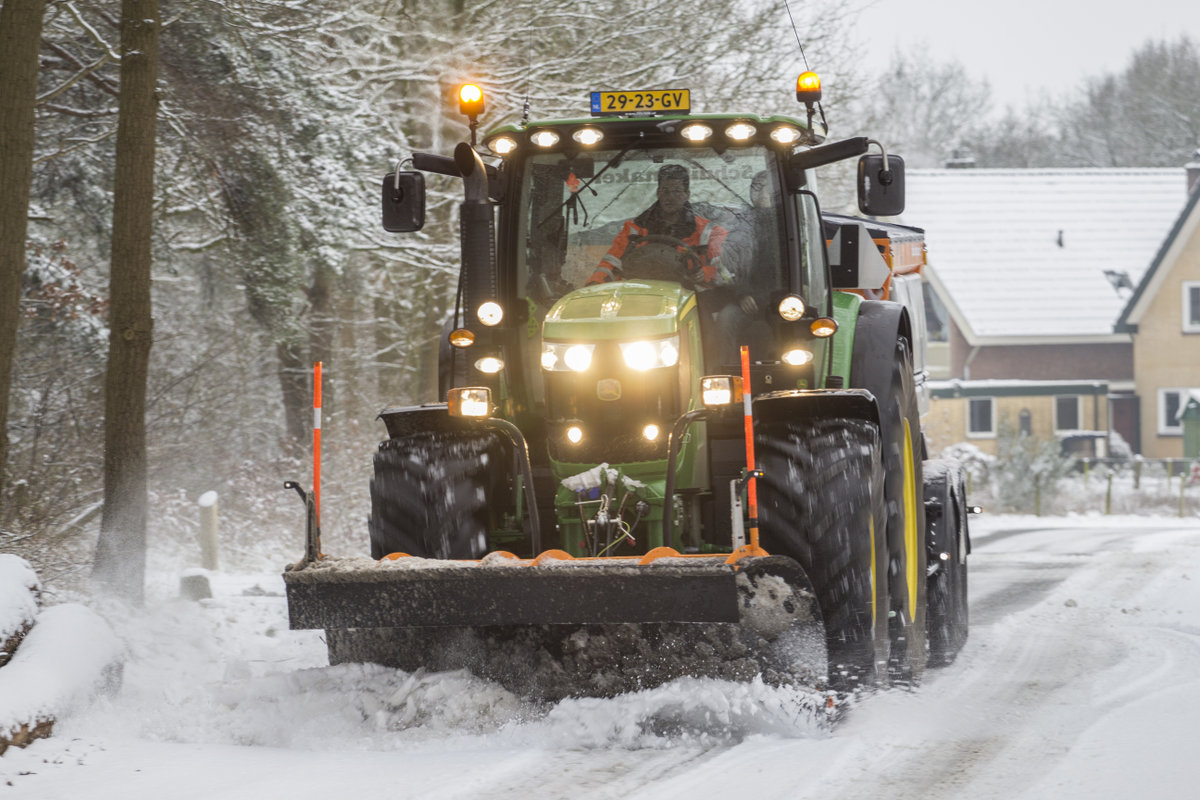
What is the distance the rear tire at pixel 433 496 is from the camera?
6766mm

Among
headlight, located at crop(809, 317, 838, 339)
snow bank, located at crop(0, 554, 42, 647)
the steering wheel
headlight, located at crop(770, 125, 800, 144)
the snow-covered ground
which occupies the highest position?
headlight, located at crop(770, 125, 800, 144)

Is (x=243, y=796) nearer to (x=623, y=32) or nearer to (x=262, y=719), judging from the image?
(x=262, y=719)

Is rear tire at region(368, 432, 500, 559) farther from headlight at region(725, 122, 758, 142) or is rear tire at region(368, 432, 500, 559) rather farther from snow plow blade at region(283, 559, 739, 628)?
Answer: headlight at region(725, 122, 758, 142)

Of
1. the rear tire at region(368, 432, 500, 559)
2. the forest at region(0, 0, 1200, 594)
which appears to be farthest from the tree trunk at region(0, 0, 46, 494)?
the rear tire at region(368, 432, 500, 559)

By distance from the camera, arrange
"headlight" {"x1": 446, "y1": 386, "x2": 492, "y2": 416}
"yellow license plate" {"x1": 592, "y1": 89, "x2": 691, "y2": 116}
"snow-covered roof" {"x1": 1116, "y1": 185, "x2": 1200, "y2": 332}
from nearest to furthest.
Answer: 1. "headlight" {"x1": 446, "y1": 386, "x2": 492, "y2": 416}
2. "yellow license plate" {"x1": 592, "y1": 89, "x2": 691, "y2": 116}
3. "snow-covered roof" {"x1": 1116, "y1": 185, "x2": 1200, "y2": 332}

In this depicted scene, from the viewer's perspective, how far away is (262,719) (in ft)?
20.1

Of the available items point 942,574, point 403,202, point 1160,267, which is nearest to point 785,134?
point 403,202

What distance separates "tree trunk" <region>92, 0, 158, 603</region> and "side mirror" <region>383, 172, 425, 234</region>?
3.53m

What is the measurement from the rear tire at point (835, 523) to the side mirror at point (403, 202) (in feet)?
6.47

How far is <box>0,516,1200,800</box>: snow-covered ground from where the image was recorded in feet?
17.0

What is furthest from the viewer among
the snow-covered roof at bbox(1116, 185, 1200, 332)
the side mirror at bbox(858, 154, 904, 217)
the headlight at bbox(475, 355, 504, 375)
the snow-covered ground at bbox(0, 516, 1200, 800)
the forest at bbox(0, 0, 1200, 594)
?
the snow-covered roof at bbox(1116, 185, 1200, 332)

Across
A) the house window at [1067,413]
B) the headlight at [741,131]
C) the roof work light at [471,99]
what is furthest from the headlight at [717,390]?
the house window at [1067,413]

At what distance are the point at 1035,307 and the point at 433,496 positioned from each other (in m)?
33.3

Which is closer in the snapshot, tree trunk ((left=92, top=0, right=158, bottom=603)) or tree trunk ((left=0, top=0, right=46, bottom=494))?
tree trunk ((left=0, top=0, right=46, bottom=494))
